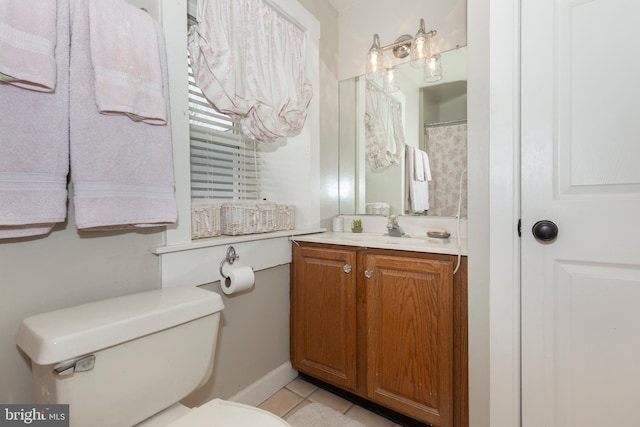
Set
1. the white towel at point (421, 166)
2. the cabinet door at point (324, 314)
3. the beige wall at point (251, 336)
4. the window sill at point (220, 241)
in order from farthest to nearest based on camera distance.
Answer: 1. the white towel at point (421, 166)
2. the cabinet door at point (324, 314)
3. the beige wall at point (251, 336)
4. the window sill at point (220, 241)

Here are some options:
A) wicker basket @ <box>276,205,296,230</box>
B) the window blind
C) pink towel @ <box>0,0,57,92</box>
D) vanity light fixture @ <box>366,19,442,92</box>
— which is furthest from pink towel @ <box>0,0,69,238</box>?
vanity light fixture @ <box>366,19,442,92</box>

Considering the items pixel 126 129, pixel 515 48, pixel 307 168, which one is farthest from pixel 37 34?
pixel 515 48

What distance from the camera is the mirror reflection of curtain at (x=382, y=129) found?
2.00 metres

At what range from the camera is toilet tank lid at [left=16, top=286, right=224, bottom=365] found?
29.8 inches

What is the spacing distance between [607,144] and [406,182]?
1071 mm

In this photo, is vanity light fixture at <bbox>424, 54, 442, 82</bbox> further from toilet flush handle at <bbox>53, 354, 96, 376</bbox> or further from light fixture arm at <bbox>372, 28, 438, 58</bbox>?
toilet flush handle at <bbox>53, 354, 96, 376</bbox>

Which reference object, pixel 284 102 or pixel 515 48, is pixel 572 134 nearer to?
pixel 515 48

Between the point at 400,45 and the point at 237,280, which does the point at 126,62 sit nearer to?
the point at 237,280

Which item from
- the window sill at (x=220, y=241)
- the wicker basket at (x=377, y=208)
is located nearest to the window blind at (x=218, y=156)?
the window sill at (x=220, y=241)

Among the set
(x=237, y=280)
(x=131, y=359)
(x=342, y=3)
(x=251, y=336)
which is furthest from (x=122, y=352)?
(x=342, y=3)

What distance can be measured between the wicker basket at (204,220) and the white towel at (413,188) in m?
1.17

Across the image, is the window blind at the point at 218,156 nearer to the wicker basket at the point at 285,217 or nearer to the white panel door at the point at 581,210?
the wicker basket at the point at 285,217

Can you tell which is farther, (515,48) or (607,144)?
(515,48)

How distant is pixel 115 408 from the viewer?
0.85 meters
